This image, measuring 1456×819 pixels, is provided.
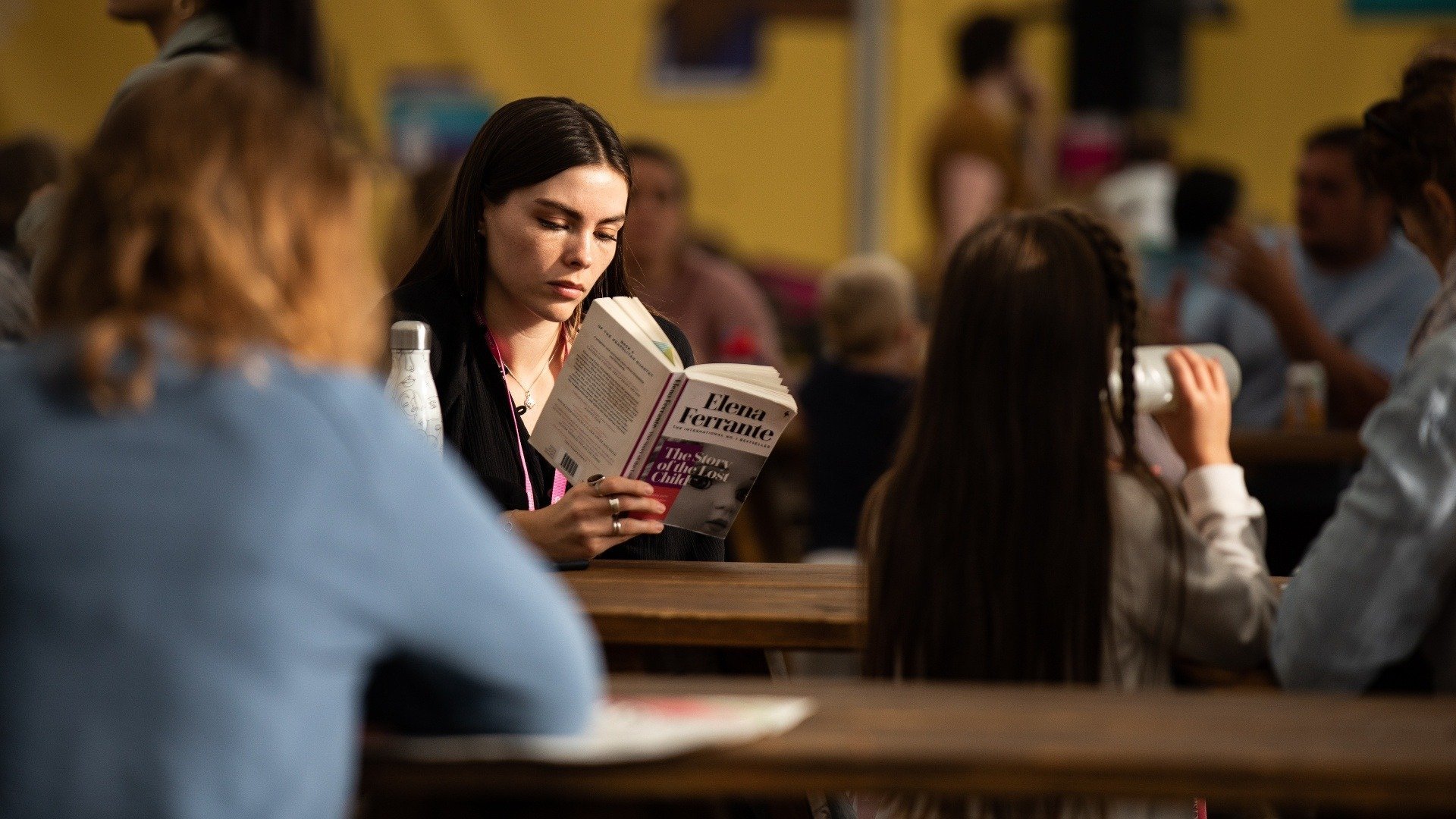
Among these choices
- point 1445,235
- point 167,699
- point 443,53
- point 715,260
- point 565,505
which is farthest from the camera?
point 443,53

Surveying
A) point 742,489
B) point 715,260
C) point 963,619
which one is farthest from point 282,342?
point 715,260

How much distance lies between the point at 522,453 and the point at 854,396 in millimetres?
1779

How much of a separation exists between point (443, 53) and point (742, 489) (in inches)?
174

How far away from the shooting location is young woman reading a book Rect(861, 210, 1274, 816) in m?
1.68

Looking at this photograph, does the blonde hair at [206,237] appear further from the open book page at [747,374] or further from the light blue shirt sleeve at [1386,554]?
the light blue shirt sleeve at [1386,554]

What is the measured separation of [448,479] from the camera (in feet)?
4.35

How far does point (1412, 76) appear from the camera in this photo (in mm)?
2113

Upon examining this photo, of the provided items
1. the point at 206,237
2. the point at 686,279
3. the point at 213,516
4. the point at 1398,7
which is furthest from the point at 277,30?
the point at 1398,7

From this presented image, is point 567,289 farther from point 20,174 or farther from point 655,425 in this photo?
point 20,174

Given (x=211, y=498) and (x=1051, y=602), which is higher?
(x=211, y=498)

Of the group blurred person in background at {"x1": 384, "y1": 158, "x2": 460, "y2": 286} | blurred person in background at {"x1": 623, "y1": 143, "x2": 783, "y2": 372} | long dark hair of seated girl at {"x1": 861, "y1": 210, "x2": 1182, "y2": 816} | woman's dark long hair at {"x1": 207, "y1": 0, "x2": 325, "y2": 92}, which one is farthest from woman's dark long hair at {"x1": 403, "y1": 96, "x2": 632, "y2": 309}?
blurred person in background at {"x1": 623, "y1": 143, "x2": 783, "y2": 372}

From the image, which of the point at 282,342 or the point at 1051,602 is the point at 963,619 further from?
the point at 282,342

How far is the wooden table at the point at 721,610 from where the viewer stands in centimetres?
199

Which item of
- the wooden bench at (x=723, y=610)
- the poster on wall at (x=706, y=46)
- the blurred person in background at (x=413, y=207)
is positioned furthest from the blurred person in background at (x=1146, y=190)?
the wooden bench at (x=723, y=610)
